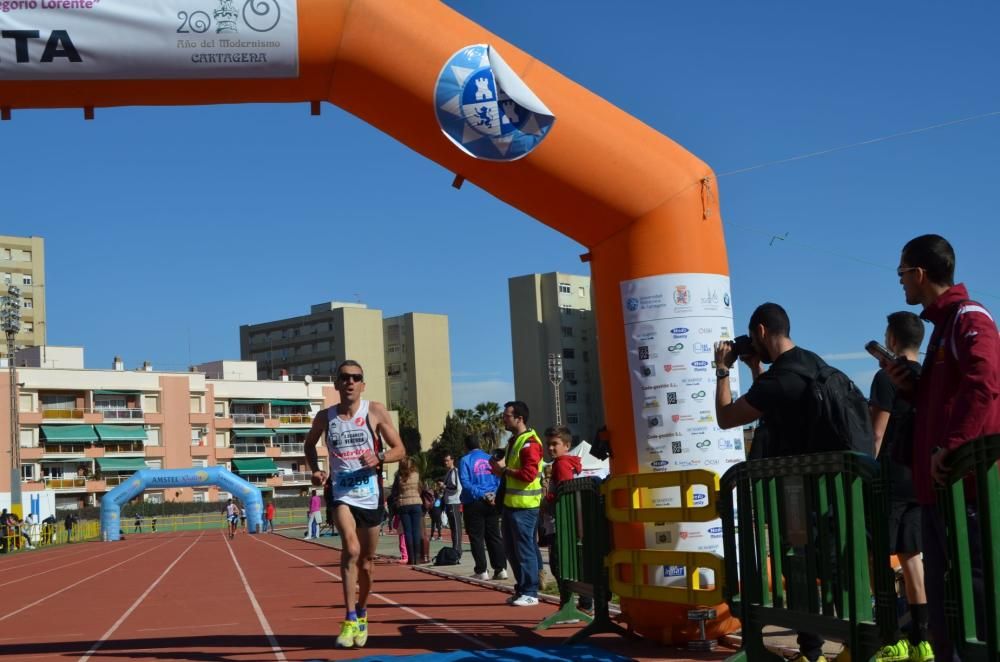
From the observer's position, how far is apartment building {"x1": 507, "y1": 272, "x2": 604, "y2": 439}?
128500 mm

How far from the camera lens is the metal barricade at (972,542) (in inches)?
159

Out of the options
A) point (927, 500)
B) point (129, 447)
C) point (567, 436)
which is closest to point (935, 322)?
point (927, 500)

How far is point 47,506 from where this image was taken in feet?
198

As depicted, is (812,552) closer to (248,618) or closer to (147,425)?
(248,618)

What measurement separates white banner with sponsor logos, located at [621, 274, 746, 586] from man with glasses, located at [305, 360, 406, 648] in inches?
77.2

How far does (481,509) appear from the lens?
14.6 m

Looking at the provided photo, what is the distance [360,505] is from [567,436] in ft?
11.9

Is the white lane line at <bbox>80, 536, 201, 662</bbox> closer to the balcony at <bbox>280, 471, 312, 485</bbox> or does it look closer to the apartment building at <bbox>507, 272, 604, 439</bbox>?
the balcony at <bbox>280, 471, 312, 485</bbox>

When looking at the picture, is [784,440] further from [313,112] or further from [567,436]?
[567,436]

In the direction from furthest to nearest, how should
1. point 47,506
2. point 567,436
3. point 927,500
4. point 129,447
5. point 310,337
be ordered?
1. point 310,337
2. point 129,447
3. point 47,506
4. point 567,436
5. point 927,500

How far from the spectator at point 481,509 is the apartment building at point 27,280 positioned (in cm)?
12360

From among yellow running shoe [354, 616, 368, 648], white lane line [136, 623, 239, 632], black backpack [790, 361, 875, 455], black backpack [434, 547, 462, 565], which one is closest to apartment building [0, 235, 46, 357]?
black backpack [434, 547, 462, 565]

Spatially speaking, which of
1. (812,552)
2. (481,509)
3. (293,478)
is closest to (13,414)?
(481,509)

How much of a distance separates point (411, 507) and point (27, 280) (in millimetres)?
122286
